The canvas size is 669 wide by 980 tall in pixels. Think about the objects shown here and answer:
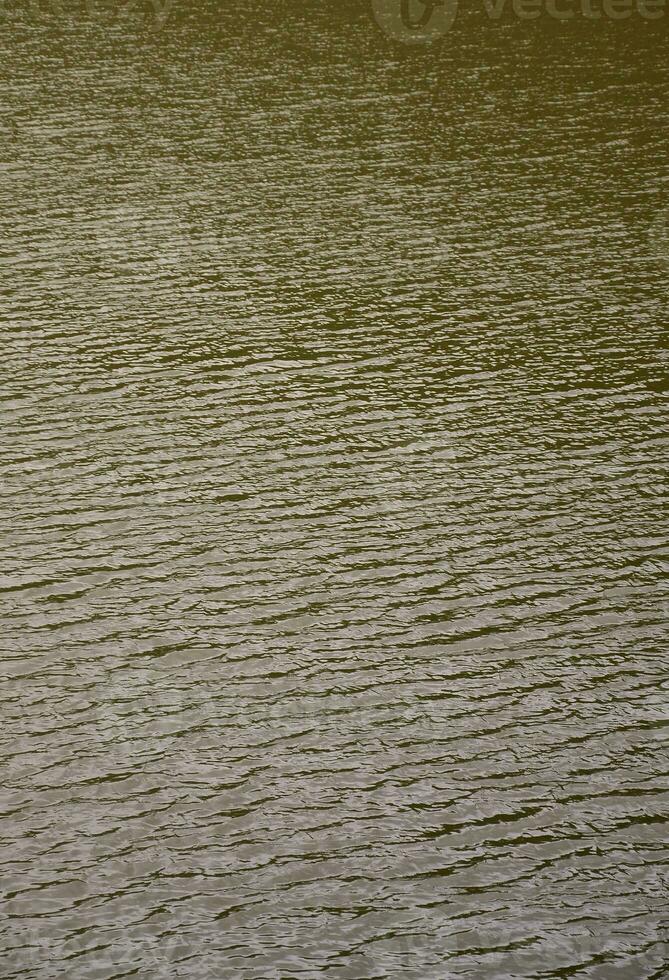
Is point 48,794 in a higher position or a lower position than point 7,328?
lower

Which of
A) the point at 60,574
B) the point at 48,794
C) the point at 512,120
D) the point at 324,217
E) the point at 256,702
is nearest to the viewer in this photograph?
the point at 48,794

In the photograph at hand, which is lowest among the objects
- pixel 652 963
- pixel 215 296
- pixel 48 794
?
pixel 652 963

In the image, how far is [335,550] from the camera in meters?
18.5

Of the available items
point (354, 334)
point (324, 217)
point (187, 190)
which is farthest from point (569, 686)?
point (187, 190)

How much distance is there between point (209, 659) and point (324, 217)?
663 inches

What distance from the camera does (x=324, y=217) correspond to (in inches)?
1209

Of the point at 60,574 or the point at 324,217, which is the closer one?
the point at 60,574

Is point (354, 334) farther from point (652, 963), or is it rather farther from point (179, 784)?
point (652, 963)

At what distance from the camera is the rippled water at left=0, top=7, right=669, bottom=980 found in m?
12.8

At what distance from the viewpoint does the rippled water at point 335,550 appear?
12805mm

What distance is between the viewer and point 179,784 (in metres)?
14.2

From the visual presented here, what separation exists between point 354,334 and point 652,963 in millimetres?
15143

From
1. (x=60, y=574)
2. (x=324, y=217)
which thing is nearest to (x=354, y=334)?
(x=324, y=217)

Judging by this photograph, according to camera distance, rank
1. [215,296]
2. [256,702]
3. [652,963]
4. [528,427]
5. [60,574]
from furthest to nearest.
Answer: [215,296], [528,427], [60,574], [256,702], [652,963]
